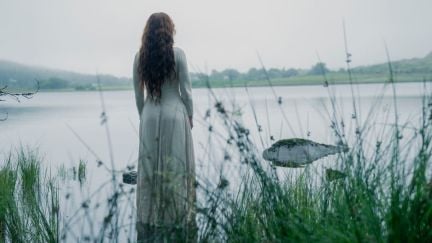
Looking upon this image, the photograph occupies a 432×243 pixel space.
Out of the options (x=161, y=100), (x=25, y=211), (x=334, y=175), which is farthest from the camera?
(x=25, y=211)

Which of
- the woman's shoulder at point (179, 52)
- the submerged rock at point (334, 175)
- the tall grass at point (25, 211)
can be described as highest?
the woman's shoulder at point (179, 52)

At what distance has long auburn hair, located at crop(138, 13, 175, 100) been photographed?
4094 millimetres

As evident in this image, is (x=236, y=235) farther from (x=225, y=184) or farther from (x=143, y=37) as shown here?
(x=143, y=37)

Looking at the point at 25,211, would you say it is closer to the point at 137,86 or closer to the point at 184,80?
the point at 137,86

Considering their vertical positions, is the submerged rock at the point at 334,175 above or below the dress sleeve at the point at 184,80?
below

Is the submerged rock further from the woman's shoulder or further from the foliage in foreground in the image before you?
the woman's shoulder

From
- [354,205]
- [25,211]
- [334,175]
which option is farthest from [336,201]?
[25,211]

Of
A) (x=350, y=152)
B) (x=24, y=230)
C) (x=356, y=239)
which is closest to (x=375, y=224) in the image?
(x=356, y=239)

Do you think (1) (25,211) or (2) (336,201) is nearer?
(2) (336,201)

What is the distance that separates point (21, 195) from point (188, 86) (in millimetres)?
2708

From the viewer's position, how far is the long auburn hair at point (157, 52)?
409cm

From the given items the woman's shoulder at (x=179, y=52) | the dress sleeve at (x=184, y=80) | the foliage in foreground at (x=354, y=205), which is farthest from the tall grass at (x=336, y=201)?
the woman's shoulder at (x=179, y=52)

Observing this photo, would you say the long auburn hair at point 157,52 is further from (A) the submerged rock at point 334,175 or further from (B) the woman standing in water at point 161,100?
(A) the submerged rock at point 334,175

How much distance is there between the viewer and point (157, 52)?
4.10 m
